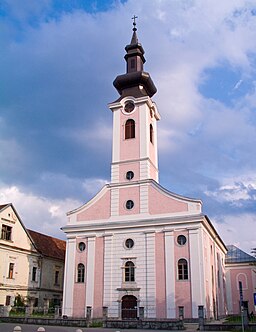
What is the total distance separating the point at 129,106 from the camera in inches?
1494

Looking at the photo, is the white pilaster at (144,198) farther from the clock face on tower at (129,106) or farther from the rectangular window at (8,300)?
the rectangular window at (8,300)

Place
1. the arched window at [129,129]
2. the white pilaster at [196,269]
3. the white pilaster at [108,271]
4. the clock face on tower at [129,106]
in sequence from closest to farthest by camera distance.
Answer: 1. the white pilaster at [196,269]
2. the white pilaster at [108,271]
3. the arched window at [129,129]
4. the clock face on tower at [129,106]

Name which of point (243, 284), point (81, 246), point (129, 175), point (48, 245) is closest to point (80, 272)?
point (81, 246)

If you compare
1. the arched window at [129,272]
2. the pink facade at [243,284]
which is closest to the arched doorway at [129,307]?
the arched window at [129,272]

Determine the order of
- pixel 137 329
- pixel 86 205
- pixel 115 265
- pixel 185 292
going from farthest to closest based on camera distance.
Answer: pixel 86 205 < pixel 115 265 < pixel 185 292 < pixel 137 329

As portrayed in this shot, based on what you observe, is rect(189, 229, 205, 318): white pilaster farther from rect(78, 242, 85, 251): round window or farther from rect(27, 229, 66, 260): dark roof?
rect(27, 229, 66, 260): dark roof

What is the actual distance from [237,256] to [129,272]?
959 inches

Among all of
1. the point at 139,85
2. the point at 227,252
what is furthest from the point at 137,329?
the point at 227,252

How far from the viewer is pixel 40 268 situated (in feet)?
132

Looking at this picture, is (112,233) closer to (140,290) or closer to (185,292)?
(140,290)

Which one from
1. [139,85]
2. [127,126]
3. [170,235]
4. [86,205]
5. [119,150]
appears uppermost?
[139,85]

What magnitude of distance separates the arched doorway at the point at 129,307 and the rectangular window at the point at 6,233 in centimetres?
1244

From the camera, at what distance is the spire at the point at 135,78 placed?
125 ft

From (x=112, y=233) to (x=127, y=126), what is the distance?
10.1 metres
